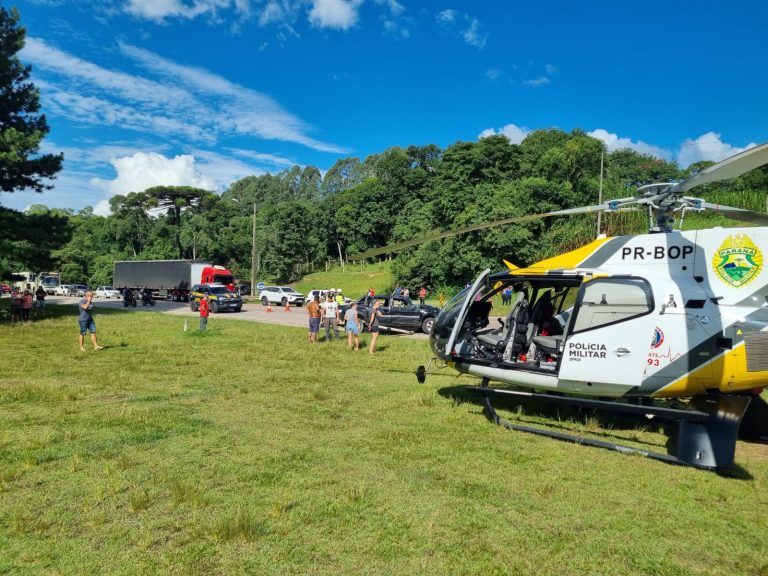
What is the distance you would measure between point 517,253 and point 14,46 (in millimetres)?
32395

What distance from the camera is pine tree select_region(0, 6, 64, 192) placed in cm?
2117

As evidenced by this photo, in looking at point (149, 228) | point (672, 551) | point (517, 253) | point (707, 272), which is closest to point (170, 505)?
point (672, 551)

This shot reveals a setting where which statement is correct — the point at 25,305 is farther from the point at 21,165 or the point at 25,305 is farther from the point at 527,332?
the point at 527,332

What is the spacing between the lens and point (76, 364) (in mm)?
12391

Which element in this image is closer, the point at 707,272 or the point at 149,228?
the point at 707,272

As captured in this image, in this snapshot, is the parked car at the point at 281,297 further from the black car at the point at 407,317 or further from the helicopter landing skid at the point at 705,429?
the helicopter landing skid at the point at 705,429

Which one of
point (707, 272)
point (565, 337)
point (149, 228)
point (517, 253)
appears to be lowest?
point (565, 337)

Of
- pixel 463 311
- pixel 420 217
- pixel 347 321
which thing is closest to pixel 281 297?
pixel 420 217

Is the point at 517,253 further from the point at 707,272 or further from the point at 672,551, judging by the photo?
the point at 672,551

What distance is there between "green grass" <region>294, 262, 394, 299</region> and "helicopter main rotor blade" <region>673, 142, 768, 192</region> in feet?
147

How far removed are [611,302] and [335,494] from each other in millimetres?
4398

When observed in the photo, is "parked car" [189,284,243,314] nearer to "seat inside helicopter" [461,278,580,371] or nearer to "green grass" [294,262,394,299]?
"green grass" [294,262,394,299]

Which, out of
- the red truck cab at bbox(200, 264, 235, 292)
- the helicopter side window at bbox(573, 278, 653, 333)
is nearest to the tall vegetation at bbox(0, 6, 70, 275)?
the red truck cab at bbox(200, 264, 235, 292)

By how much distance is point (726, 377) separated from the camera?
595 centimetres
